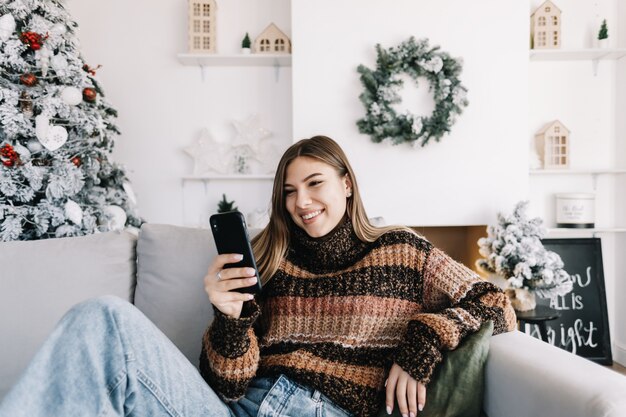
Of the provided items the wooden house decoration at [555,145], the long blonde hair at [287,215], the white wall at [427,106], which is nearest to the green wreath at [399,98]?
the white wall at [427,106]

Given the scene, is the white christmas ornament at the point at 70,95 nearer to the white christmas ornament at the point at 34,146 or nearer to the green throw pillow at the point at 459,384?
the white christmas ornament at the point at 34,146

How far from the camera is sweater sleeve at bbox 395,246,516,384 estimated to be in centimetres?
108

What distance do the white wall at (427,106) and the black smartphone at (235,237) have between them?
1.58 m

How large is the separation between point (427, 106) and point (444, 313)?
5.72ft

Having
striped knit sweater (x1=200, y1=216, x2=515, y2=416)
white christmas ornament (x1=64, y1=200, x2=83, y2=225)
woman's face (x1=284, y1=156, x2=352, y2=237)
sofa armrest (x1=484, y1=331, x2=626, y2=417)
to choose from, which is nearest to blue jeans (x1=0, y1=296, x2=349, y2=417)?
striped knit sweater (x1=200, y1=216, x2=515, y2=416)

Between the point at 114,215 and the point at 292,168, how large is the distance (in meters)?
1.37

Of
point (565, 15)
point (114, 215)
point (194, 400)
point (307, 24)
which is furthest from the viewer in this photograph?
point (565, 15)

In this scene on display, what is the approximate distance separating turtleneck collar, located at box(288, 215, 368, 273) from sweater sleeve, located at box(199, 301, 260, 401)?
0.90 feet

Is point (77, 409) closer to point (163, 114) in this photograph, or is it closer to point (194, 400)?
point (194, 400)

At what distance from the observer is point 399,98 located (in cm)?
262

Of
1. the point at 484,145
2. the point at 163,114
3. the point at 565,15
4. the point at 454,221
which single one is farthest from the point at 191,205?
the point at 565,15

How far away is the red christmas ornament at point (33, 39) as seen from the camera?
2117 millimetres

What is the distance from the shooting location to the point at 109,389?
92 cm

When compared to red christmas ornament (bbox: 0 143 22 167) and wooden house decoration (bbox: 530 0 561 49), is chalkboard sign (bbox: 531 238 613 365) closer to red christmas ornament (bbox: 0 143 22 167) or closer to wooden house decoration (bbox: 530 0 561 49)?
wooden house decoration (bbox: 530 0 561 49)
